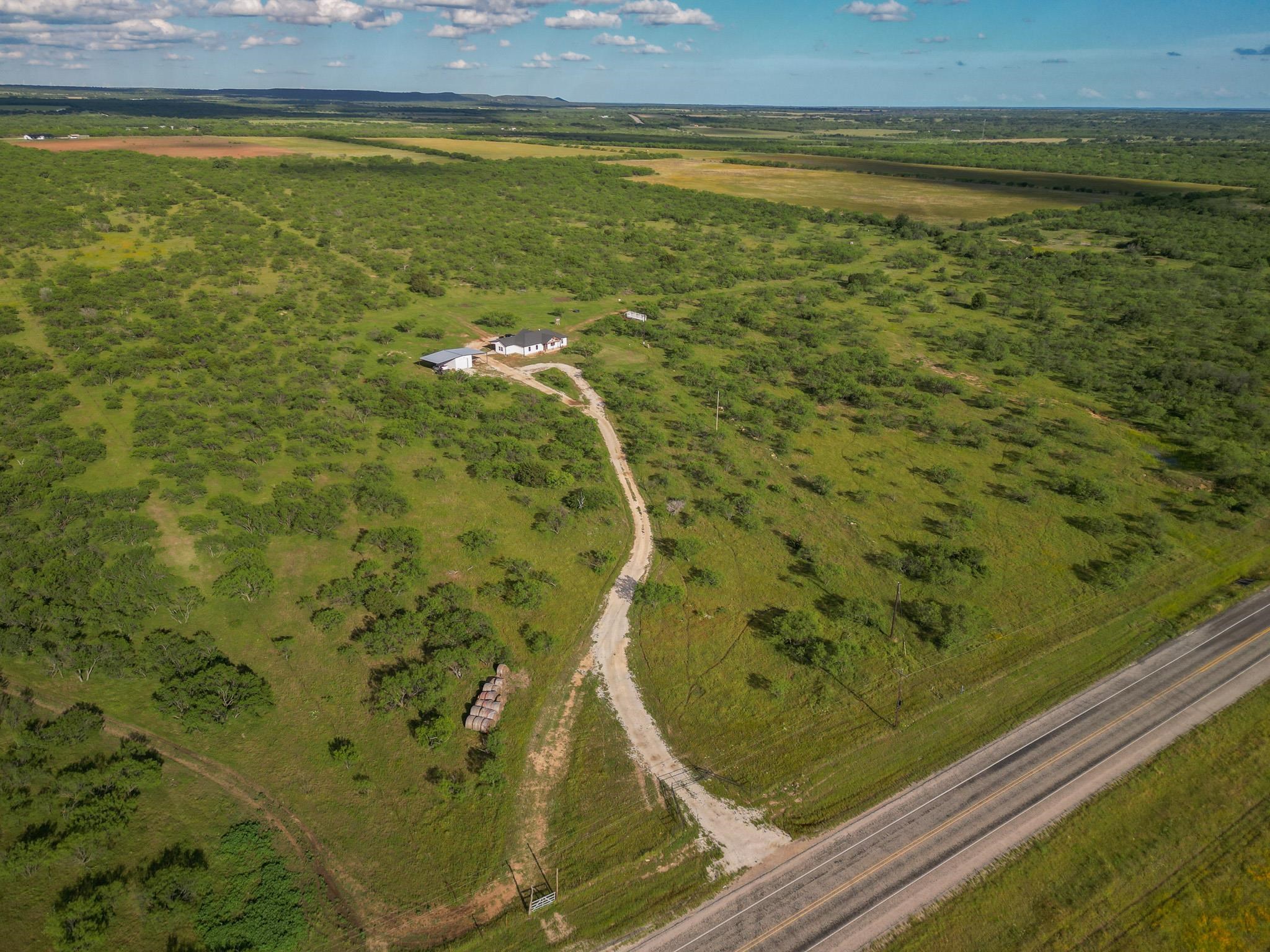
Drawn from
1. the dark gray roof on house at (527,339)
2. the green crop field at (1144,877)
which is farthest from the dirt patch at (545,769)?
the dark gray roof on house at (527,339)

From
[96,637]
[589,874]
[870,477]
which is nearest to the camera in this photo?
[589,874]

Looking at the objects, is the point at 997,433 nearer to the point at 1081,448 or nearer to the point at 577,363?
the point at 1081,448

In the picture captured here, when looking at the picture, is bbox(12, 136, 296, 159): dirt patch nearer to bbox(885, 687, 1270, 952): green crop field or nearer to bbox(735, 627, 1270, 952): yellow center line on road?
bbox(735, 627, 1270, 952): yellow center line on road

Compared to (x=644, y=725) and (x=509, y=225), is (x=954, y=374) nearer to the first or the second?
(x=644, y=725)

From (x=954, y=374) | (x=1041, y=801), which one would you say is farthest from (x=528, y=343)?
(x=1041, y=801)

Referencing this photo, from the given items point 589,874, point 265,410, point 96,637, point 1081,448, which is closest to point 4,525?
point 96,637

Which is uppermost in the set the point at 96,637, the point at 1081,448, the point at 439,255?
the point at 439,255

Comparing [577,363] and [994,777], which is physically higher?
[577,363]

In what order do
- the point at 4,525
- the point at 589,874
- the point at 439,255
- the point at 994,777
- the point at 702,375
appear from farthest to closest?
the point at 439,255 < the point at 702,375 < the point at 4,525 < the point at 994,777 < the point at 589,874
